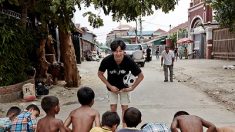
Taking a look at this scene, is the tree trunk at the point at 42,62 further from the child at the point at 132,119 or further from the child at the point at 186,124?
the child at the point at 132,119

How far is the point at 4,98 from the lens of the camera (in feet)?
35.6

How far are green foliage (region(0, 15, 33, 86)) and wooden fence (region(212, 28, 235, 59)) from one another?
81.9ft

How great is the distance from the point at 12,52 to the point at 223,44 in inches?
1125

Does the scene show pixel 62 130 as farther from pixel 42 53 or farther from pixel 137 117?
pixel 42 53

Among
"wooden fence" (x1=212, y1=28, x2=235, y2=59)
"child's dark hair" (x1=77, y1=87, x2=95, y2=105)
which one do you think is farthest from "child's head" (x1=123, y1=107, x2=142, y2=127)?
"wooden fence" (x1=212, y1=28, x2=235, y2=59)

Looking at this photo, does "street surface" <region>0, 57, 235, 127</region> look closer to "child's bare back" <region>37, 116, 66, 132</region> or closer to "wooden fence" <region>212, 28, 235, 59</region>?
"child's bare back" <region>37, 116, 66, 132</region>

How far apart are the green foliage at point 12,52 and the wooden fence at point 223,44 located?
24965 millimetres

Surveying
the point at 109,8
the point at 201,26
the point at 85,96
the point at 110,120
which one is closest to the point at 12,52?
the point at 109,8

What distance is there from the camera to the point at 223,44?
37031 mm

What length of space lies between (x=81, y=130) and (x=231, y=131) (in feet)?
6.19

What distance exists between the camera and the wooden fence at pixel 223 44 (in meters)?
34.9

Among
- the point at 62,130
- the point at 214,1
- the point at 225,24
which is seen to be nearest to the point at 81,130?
the point at 62,130

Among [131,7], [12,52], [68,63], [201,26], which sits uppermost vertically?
[201,26]

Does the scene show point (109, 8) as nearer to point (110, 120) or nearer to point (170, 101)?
point (170, 101)
